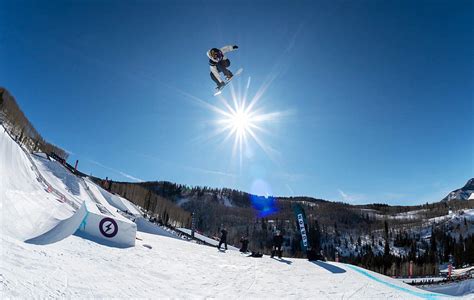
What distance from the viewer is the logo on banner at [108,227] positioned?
10890 millimetres

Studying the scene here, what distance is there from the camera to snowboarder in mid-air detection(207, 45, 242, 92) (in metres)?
14.1

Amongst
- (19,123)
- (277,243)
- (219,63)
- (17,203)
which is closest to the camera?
(17,203)

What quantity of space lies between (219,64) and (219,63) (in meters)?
0.06

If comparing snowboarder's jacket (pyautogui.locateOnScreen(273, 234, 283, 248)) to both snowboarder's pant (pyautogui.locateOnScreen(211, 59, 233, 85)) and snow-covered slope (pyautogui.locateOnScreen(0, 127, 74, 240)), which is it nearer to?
snowboarder's pant (pyautogui.locateOnScreen(211, 59, 233, 85))

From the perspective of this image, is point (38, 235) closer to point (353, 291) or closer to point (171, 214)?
point (353, 291)

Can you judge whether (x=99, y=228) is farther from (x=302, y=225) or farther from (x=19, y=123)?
(x=19, y=123)

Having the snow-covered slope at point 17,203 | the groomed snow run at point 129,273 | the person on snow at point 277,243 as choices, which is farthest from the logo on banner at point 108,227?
the person on snow at point 277,243

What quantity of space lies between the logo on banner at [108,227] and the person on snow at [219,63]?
8.87 metres

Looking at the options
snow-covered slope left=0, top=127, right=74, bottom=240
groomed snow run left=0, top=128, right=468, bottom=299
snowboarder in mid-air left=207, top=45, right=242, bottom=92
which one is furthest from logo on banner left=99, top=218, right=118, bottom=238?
snowboarder in mid-air left=207, top=45, right=242, bottom=92

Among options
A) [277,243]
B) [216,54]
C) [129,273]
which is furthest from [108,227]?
[216,54]

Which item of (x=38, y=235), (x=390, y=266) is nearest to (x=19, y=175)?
(x=38, y=235)

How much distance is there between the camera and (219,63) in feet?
48.4

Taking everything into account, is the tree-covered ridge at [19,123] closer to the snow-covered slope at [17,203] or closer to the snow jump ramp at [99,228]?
the snow-covered slope at [17,203]

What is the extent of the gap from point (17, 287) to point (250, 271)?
7607 millimetres
